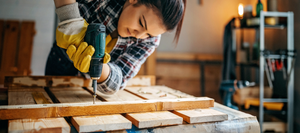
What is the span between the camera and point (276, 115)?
2314mm

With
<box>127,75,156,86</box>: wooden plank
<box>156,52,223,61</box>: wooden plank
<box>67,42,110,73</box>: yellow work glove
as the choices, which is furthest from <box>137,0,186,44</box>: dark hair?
<box>156,52,223,61</box>: wooden plank

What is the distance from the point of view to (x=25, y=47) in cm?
223

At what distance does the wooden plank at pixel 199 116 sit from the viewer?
0.75 metres

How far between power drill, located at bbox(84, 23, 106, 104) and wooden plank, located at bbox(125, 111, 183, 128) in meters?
0.23

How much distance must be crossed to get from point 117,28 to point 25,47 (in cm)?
153

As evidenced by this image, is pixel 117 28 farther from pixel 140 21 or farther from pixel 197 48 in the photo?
pixel 197 48

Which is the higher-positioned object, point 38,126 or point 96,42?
point 96,42

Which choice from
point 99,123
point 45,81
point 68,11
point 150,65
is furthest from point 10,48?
point 99,123

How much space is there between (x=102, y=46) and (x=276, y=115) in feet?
7.11

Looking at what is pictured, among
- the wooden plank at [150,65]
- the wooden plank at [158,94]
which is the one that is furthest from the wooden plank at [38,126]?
the wooden plank at [150,65]

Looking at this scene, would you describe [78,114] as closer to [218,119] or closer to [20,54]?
[218,119]

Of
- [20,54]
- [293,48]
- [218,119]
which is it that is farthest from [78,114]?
[293,48]

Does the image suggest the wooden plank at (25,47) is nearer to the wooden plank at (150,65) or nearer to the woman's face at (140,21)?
the wooden plank at (150,65)

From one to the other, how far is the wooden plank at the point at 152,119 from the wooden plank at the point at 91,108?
0.04m
